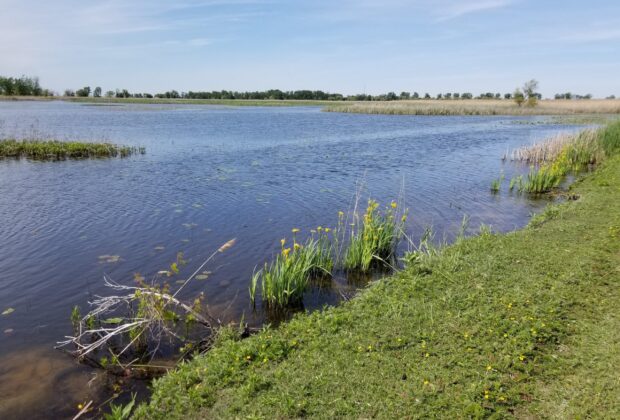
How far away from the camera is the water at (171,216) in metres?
6.96

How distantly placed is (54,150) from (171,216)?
46.7 ft

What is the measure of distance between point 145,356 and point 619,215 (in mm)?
11621

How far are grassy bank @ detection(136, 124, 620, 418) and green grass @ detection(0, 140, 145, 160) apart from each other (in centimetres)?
2159

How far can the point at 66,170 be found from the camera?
2036 centimetres

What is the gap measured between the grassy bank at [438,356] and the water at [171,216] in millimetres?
1619

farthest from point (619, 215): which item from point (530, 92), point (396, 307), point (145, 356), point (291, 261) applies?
point (530, 92)

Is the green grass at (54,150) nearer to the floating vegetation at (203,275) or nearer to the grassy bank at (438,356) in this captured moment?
the floating vegetation at (203,275)

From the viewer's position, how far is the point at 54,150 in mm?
23672

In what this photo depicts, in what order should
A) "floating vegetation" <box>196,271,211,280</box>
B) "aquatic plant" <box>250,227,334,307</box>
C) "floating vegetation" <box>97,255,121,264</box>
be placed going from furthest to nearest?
"floating vegetation" <box>97,255,121,264</box> < "floating vegetation" <box>196,271,211,280</box> < "aquatic plant" <box>250,227,334,307</box>

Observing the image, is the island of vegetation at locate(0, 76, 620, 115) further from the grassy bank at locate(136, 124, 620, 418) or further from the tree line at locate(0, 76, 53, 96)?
the grassy bank at locate(136, 124, 620, 418)

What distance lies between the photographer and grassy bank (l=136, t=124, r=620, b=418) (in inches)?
183

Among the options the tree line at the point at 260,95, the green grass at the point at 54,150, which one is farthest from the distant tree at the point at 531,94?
the green grass at the point at 54,150

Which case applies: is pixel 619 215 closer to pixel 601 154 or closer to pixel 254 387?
pixel 254 387

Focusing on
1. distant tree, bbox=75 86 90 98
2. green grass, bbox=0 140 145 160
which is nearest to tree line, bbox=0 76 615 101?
distant tree, bbox=75 86 90 98
